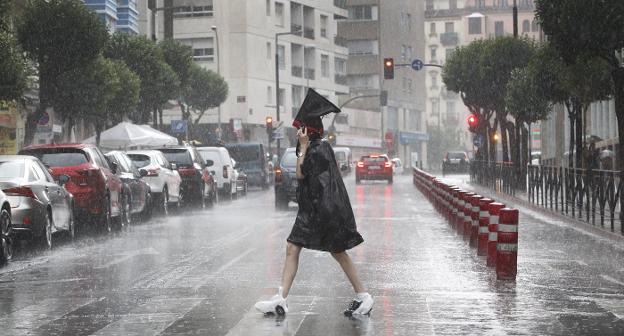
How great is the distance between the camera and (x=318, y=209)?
11.8 m

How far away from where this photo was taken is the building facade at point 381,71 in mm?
127625

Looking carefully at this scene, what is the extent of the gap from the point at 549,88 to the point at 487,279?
26190mm

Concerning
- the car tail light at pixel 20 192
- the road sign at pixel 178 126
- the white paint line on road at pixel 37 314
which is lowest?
the white paint line on road at pixel 37 314

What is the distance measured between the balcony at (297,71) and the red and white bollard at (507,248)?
85.4 m

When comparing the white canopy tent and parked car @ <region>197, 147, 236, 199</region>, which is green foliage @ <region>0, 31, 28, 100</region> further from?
the white canopy tent

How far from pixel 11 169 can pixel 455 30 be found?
144760 mm

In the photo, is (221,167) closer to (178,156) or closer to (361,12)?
(178,156)

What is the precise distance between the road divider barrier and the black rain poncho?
393 centimetres

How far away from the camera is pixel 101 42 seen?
42.3m

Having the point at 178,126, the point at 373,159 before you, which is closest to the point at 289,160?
the point at 178,126

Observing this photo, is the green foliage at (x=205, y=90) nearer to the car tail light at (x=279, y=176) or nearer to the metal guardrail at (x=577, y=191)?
the metal guardrail at (x=577, y=191)

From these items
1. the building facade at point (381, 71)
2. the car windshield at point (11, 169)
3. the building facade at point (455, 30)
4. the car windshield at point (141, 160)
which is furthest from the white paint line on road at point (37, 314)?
the building facade at point (455, 30)

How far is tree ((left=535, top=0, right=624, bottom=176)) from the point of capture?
26609 millimetres

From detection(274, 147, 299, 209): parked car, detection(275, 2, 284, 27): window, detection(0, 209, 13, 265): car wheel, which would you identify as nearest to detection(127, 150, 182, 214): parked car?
detection(274, 147, 299, 209): parked car
